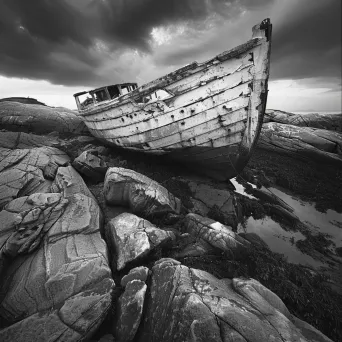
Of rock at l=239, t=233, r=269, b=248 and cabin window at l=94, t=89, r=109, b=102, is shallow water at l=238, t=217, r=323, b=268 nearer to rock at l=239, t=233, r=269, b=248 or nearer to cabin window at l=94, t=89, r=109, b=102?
rock at l=239, t=233, r=269, b=248

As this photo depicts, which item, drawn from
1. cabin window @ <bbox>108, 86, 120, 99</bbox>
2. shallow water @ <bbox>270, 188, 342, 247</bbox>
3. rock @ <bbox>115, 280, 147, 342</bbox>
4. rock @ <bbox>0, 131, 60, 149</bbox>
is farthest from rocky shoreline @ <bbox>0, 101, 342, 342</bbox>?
cabin window @ <bbox>108, 86, 120, 99</bbox>

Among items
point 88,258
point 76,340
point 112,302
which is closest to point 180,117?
point 88,258

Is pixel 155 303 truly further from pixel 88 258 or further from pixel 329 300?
pixel 329 300

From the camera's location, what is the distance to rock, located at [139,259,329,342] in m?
2.57

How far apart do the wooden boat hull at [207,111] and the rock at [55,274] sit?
12.5ft

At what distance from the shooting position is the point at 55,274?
3451mm

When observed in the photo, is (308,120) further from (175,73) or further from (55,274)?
(55,274)

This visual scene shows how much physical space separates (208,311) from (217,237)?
2.09 meters

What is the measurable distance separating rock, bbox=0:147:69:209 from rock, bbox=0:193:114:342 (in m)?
1.01

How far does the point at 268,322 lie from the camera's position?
279 centimetres

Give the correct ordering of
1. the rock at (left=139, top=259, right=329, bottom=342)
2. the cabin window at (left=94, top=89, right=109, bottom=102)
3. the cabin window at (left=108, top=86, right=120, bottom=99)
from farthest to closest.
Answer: the cabin window at (left=108, top=86, right=120, bottom=99), the cabin window at (left=94, top=89, right=109, bottom=102), the rock at (left=139, top=259, right=329, bottom=342)

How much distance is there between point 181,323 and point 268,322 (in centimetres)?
134

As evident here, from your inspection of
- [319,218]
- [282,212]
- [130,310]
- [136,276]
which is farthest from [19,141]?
[319,218]

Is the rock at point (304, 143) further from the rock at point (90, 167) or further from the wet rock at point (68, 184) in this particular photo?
the wet rock at point (68, 184)
